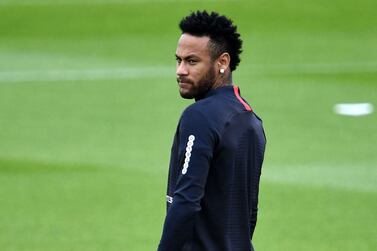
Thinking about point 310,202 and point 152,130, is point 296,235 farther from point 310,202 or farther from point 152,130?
point 152,130

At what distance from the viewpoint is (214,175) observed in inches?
210

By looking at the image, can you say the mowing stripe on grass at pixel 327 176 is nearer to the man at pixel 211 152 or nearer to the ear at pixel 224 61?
the man at pixel 211 152

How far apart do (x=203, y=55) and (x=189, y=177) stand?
686 millimetres

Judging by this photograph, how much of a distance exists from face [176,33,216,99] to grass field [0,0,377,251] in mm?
4104

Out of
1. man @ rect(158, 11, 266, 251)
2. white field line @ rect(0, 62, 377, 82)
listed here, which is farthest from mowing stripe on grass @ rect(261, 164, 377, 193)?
man @ rect(158, 11, 266, 251)

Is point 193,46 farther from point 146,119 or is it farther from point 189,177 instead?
point 146,119

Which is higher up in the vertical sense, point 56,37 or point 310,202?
point 56,37

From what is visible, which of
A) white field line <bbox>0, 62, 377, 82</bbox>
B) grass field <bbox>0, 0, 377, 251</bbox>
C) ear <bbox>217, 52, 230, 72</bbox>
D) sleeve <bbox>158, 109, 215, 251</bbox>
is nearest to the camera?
sleeve <bbox>158, 109, 215, 251</bbox>

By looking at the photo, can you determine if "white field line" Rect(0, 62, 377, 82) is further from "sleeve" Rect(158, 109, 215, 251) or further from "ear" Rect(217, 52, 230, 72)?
"sleeve" Rect(158, 109, 215, 251)

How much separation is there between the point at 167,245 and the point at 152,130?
810cm

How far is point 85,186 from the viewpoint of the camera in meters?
11.3

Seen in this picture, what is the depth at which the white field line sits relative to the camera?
1596cm

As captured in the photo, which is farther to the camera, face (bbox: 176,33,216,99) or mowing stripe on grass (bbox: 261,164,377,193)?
mowing stripe on grass (bbox: 261,164,377,193)

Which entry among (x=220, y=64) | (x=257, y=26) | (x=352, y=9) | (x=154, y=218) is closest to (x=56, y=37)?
(x=257, y=26)
